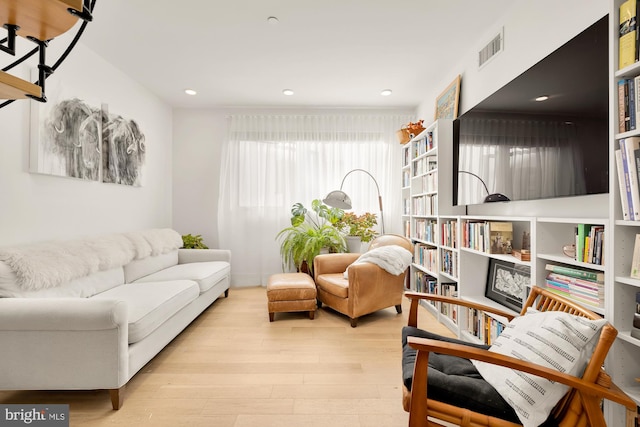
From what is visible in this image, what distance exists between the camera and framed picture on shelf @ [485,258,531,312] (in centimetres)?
208

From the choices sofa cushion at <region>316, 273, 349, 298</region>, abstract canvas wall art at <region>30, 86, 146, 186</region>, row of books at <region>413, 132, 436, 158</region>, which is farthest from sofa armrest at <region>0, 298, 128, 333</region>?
row of books at <region>413, 132, 436, 158</region>

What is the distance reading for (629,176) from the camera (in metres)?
1.20

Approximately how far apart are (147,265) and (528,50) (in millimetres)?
3743

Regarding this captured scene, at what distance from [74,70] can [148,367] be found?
256cm

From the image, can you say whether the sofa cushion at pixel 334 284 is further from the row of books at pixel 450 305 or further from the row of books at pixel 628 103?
the row of books at pixel 628 103

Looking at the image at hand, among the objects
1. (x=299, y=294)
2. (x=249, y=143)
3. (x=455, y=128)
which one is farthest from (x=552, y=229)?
(x=249, y=143)

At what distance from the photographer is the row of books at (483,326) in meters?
2.13

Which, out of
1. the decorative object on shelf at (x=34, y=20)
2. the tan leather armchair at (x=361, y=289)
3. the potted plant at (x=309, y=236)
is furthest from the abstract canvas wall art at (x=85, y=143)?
the tan leather armchair at (x=361, y=289)

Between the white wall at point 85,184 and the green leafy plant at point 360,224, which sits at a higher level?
the white wall at point 85,184

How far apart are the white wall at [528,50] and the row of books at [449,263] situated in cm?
44

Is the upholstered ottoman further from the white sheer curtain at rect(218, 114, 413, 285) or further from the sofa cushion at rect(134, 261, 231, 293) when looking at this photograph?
the white sheer curtain at rect(218, 114, 413, 285)

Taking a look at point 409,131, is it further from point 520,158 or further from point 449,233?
point 520,158

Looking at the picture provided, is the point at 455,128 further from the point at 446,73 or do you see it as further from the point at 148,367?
the point at 148,367

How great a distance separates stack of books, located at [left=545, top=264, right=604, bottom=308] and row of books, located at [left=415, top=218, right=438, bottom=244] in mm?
1415
